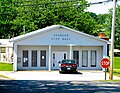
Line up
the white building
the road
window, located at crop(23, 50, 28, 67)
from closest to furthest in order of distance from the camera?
the road < window, located at crop(23, 50, 28, 67) < the white building

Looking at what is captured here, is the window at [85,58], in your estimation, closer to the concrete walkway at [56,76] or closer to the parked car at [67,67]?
the parked car at [67,67]

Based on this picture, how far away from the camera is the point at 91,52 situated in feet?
151

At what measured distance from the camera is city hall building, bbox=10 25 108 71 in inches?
1734

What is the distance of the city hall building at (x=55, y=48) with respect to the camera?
4403 cm

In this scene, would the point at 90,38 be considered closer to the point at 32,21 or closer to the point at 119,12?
the point at 32,21

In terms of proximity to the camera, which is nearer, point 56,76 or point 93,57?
point 56,76

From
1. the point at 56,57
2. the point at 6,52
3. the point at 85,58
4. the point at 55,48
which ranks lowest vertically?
the point at 85,58

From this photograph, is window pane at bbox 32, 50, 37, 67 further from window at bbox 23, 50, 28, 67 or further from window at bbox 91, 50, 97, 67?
window at bbox 91, 50, 97, 67

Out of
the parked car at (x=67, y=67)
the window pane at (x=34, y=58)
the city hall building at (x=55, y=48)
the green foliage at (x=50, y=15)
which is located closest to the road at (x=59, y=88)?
the parked car at (x=67, y=67)

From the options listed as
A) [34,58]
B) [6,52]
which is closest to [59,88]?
[34,58]

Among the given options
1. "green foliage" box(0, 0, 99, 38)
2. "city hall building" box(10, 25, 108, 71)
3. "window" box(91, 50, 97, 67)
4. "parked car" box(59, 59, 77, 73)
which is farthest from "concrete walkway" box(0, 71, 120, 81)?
"green foliage" box(0, 0, 99, 38)

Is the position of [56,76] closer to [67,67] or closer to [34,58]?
[67,67]

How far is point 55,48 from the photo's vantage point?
45.6m

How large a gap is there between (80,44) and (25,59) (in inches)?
257
